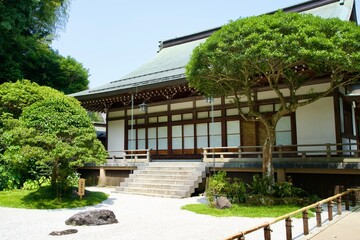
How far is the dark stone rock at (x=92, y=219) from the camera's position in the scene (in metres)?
7.53

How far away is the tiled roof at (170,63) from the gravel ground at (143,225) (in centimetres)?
669

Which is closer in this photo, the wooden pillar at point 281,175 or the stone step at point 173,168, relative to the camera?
the wooden pillar at point 281,175

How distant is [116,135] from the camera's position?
63.0 feet

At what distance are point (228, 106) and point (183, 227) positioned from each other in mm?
8945

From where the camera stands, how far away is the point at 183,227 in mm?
7227

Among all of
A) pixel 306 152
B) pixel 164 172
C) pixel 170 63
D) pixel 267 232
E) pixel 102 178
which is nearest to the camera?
pixel 267 232

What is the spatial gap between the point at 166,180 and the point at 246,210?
15.3 feet

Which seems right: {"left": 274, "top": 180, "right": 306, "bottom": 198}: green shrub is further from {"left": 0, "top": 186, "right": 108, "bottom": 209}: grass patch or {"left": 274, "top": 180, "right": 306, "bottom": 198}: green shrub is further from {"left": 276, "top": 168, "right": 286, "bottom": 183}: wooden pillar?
{"left": 0, "top": 186, "right": 108, "bottom": 209}: grass patch

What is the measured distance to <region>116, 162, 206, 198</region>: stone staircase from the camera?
1213 cm

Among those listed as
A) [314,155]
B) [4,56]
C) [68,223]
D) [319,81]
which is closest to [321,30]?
[319,81]

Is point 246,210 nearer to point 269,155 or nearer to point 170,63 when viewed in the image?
point 269,155

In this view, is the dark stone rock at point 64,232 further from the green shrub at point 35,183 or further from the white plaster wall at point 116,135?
the white plaster wall at point 116,135

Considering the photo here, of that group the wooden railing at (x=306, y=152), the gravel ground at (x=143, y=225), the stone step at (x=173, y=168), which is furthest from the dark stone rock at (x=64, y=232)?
the wooden railing at (x=306, y=152)

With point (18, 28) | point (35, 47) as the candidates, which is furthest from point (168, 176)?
point (35, 47)
